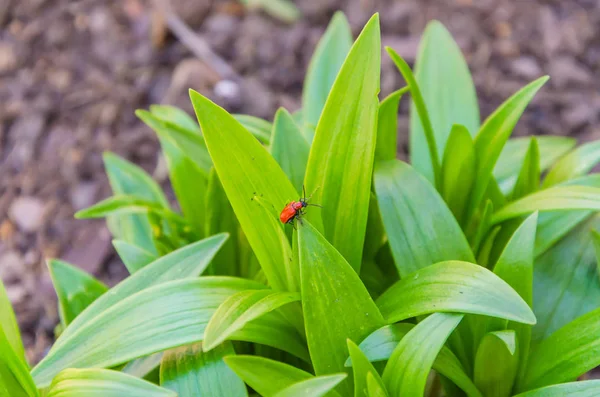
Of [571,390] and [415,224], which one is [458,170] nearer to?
[415,224]

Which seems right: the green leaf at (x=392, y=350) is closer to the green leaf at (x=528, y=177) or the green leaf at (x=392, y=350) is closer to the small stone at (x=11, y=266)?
the green leaf at (x=528, y=177)

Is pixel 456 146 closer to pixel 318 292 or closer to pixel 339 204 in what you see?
pixel 339 204

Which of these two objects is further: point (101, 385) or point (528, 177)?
point (528, 177)

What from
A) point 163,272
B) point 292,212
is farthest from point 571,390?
point 163,272

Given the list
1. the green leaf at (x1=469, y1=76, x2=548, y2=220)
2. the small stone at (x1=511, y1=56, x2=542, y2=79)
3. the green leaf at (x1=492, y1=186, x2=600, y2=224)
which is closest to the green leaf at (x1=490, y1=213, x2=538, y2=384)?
the green leaf at (x1=492, y1=186, x2=600, y2=224)

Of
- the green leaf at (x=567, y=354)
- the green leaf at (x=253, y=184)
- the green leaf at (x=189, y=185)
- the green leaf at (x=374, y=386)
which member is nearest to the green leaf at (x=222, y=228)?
the green leaf at (x=189, y=185)
